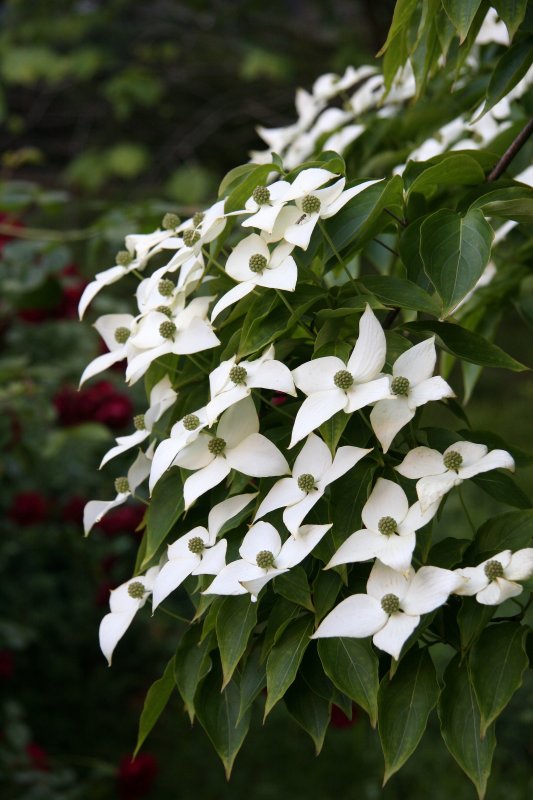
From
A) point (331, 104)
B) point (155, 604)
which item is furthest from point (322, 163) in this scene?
point (331, 104)

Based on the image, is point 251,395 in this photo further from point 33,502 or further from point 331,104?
point 331,104

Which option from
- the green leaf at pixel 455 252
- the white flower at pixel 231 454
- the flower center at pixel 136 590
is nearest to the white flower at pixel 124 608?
the flower center at pixel 136 590

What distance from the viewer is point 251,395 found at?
2.27 ft

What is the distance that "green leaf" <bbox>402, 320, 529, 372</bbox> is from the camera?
2.23ft

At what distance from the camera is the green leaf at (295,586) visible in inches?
24.6

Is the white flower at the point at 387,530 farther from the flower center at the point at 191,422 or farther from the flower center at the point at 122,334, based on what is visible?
the flower center at the point at 122,334

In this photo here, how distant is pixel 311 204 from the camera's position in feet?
2.21

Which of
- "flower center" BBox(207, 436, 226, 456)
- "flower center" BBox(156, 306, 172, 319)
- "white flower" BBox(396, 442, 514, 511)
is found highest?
"white flower" BBox(396, 442, 514, 511)

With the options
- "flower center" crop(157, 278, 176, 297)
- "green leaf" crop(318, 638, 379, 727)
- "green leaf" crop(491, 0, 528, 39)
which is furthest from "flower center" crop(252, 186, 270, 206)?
"green leaf" crop(318, 638, 379, 727)

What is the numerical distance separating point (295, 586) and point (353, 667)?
0.06 metres

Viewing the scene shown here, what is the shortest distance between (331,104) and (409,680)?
10.2 ft

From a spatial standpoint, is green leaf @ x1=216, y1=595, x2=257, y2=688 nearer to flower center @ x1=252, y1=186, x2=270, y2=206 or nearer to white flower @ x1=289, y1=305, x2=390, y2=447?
white flower @ x1=289, y1=305, x2=390, y2=447

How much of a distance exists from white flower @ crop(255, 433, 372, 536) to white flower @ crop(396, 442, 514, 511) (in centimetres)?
3

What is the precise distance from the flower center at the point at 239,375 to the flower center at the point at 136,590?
192 millimetres
